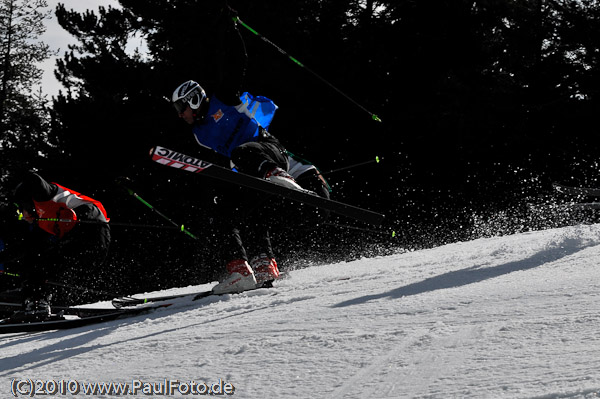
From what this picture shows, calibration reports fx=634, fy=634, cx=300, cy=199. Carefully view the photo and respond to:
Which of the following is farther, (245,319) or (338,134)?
(338,134)

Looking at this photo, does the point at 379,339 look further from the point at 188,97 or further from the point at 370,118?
the point at 370,118

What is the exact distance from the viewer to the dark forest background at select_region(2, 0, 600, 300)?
15.6m

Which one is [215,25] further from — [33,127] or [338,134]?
[33,127]

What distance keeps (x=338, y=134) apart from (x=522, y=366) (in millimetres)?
14550

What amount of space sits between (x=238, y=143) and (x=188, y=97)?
56cm

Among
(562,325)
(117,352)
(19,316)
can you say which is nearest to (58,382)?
(117,352)

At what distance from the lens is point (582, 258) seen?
14.1 ft

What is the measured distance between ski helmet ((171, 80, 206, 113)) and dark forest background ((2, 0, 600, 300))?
9957mm

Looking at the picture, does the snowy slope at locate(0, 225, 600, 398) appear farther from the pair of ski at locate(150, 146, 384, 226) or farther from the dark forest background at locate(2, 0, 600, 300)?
the dark forest background at locate(2, 0, 600, 300)

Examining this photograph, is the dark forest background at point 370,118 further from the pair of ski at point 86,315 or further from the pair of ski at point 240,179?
the pair of ski at point 240,179

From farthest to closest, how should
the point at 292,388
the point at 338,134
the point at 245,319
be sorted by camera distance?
the point at 338,134 → the point at 245,319 → the point at 292,388

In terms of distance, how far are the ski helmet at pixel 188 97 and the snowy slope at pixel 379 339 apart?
1.59m


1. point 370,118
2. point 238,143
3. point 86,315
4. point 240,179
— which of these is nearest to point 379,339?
point 240,179

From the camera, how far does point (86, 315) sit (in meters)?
5.33
